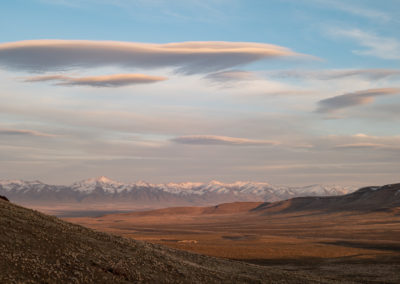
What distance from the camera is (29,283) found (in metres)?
24.2

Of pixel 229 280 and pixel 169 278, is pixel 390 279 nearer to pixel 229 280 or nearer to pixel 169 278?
pixel 229 280

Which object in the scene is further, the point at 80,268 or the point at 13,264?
the point at 80,268

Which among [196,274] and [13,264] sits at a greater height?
[13,264]

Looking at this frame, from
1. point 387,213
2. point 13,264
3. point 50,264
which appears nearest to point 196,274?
point 50,264

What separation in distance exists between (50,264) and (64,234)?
26.2 ft

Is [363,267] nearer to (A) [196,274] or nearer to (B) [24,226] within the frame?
(A) [196,274]

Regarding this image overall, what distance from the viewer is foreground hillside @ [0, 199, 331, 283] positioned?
2638cm

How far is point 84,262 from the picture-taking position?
3003 cm

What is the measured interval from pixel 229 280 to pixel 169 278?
6024mm

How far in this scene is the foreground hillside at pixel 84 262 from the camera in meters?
26.4

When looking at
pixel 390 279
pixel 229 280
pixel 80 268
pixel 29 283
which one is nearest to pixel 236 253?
pixel 390 279

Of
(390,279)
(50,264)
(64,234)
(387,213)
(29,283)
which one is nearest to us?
(29,283)

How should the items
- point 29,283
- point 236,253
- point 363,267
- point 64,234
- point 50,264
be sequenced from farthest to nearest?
point 236,253
point 363,267
point 64,234
point 50,264
point 29,283

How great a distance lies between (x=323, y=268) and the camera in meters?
57.7
